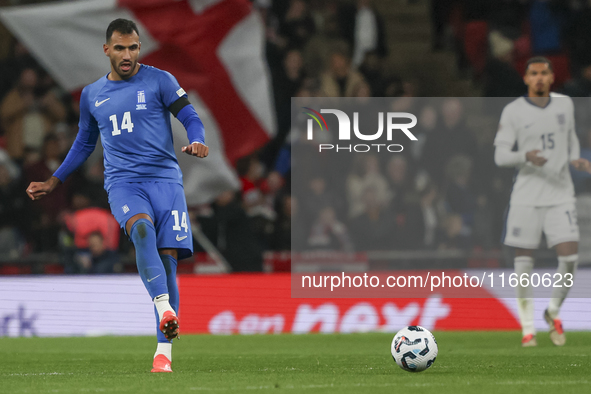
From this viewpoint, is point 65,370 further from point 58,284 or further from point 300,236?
point 300,236

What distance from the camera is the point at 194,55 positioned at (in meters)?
12.2

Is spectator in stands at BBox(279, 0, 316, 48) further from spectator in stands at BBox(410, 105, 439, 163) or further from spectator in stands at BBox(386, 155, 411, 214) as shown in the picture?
spectator in stands at BBox(386, 155, 411, 214)

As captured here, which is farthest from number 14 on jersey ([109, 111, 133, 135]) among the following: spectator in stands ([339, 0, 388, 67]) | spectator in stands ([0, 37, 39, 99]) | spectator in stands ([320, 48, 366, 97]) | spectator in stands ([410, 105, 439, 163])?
spectator in stands ([339, 0, 388, 67])

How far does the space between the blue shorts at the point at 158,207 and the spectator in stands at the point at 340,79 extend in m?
7.46

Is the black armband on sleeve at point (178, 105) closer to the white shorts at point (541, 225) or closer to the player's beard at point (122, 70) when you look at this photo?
the player's beard at point (122, 70)

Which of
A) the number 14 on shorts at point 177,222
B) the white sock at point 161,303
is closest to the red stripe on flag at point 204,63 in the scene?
the number 14 on shorts at point 177,222

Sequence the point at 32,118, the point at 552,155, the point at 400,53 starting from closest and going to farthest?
the point at 552,155 < the point at 32,118 < the point at 400,53

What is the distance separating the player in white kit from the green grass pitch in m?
0.74

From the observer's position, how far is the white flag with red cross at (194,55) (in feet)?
39.2

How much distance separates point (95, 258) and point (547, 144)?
5.86 metres

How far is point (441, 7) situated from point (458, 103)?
599 cm

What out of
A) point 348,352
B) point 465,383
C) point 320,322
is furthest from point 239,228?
point 465,383

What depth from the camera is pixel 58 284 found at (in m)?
11.3

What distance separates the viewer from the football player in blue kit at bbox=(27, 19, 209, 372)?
21.3 ft
